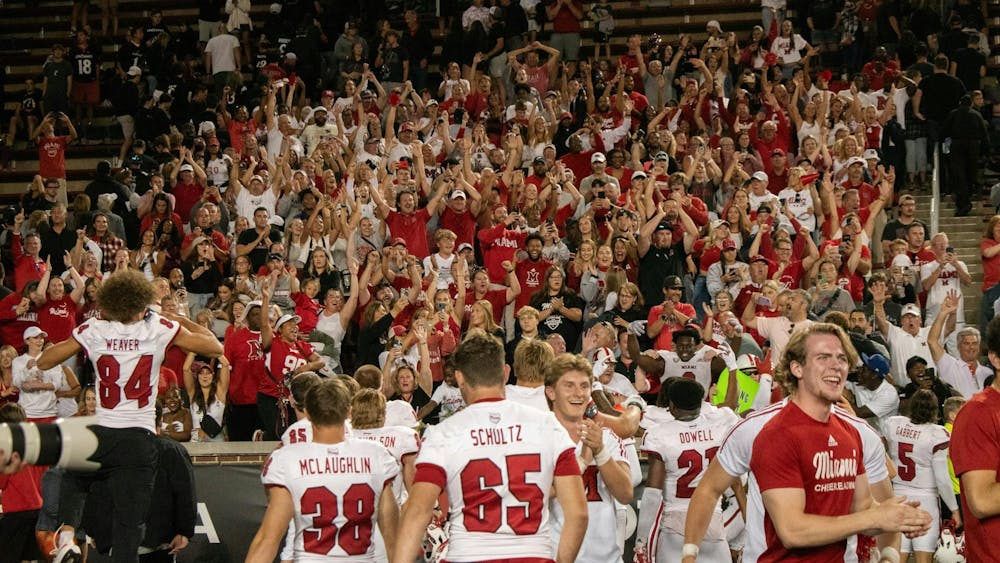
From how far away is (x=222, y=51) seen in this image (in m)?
23.0

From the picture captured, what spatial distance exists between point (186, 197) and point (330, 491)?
11.5 meters

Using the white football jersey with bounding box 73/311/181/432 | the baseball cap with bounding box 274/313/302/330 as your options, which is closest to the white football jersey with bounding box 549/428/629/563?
the white football jersey with bounding box 73/311/181/432

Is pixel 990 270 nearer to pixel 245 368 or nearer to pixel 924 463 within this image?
pixel 924 463

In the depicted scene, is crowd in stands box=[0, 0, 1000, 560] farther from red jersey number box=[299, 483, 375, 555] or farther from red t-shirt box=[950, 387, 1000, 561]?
red t-shirt box=[950, 387, 1000, 561]

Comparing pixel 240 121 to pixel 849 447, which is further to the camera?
pixel 240 121

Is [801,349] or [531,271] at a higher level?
[801,349]

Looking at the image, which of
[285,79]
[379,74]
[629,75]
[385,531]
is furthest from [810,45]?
[385,531]

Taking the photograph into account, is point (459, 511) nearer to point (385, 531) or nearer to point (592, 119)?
point (385, 531)

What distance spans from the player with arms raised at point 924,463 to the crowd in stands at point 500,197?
1.12 m

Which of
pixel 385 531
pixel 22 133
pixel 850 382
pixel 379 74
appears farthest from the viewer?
pixel 22 133

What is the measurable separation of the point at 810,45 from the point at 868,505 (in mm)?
17117

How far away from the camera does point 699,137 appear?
60.1 feet

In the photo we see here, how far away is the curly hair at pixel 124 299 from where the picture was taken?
8.30 meters

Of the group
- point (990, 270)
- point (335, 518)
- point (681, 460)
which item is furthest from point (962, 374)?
point (335, 518)
